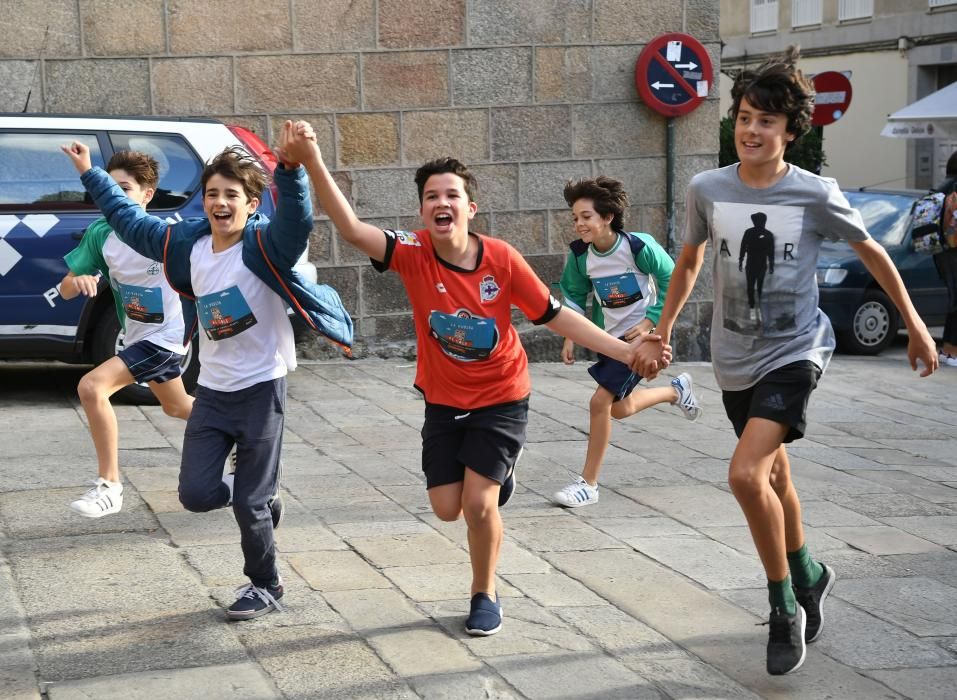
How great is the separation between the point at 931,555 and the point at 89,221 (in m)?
5.36

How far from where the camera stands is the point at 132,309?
6.32 metres

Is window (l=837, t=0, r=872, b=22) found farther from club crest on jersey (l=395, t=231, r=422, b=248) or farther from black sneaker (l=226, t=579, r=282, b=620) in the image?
black sneaker (l=226, t=579, r=282, b=620)

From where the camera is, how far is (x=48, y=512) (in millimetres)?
6039

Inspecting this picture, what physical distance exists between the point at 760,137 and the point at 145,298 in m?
3.08

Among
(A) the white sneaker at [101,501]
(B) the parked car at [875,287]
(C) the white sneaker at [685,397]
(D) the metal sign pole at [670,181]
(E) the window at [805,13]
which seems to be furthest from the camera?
(E) the window at [805,13]

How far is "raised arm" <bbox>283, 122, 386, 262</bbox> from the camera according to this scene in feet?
14.0

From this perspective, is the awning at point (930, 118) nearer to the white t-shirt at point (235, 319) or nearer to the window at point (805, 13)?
the window at point (805, 13)

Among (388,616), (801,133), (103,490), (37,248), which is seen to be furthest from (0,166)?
(801,133)

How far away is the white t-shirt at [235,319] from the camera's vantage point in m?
4.77

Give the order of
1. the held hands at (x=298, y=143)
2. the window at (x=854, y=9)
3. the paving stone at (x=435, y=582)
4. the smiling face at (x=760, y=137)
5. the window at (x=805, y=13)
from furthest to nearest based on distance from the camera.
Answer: the window at (x=805, y=13) < the window at (x=854, y=9) < the paving stone at (x=435, y=582) < the smiling face at (x=760, y=137) < the held hands at (x=298, y=143)

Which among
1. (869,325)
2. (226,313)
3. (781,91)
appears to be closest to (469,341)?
(226,313)

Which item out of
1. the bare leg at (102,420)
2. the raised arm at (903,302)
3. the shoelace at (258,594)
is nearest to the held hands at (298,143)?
the shoelace at (258,594)

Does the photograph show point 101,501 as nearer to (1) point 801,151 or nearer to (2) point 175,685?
(2) point 175,685

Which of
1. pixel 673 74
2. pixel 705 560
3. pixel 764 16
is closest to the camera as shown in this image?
pixel 705 560
